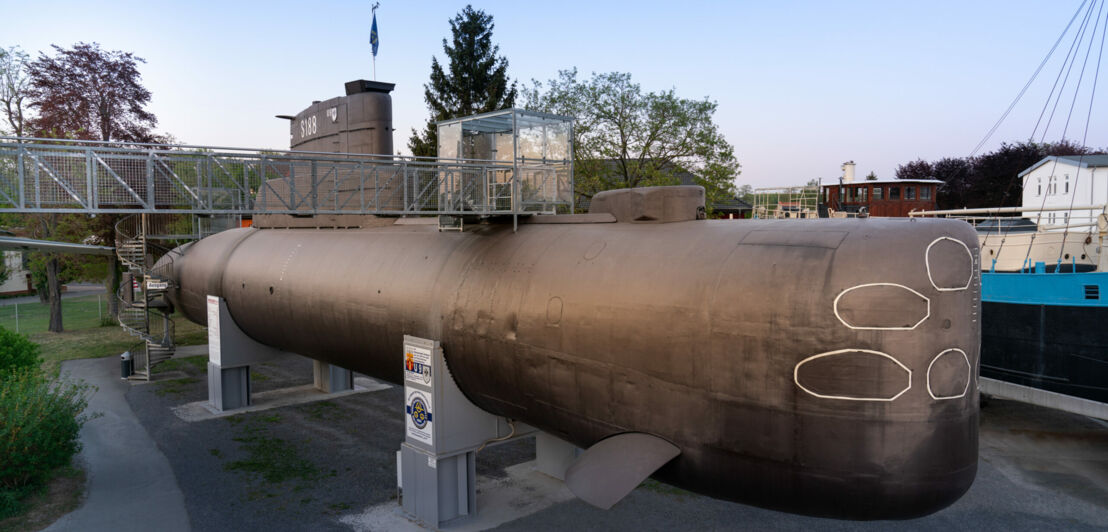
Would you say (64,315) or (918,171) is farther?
(918,171)

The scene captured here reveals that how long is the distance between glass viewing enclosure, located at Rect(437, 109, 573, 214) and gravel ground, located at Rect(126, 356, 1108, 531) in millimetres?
4971

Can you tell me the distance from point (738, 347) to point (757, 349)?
175 millimetres

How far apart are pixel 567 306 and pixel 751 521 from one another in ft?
17.2

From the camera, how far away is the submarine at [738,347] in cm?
556

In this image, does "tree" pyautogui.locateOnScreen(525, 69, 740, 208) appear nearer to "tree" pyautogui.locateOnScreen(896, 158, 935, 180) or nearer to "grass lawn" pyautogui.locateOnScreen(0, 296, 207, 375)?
"grass lawn" pyautogui.locateOnScreen(0, 296, 207, 375)

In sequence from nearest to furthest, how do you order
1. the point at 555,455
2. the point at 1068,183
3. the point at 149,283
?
the point at 555,455 < the point at 149,283 < the point at 1068,183

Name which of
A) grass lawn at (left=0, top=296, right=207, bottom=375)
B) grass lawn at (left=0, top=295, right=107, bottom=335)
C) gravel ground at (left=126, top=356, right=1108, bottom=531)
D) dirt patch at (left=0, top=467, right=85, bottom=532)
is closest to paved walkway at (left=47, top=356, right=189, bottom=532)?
dirt patch at (left=0, top=467, right=85, bottom=532)

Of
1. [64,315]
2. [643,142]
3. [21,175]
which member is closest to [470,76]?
[643,142]

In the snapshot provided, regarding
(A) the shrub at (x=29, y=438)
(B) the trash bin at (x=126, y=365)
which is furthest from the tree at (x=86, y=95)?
(A) the shrub at (x=29, y=438)

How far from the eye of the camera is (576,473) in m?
6.83

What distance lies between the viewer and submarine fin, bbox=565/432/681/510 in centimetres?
641

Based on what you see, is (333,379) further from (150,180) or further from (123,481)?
(150,180)

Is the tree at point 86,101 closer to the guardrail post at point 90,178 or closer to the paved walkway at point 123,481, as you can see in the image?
the paved walkway at point 123,481

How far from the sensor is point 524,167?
36.6 feet
